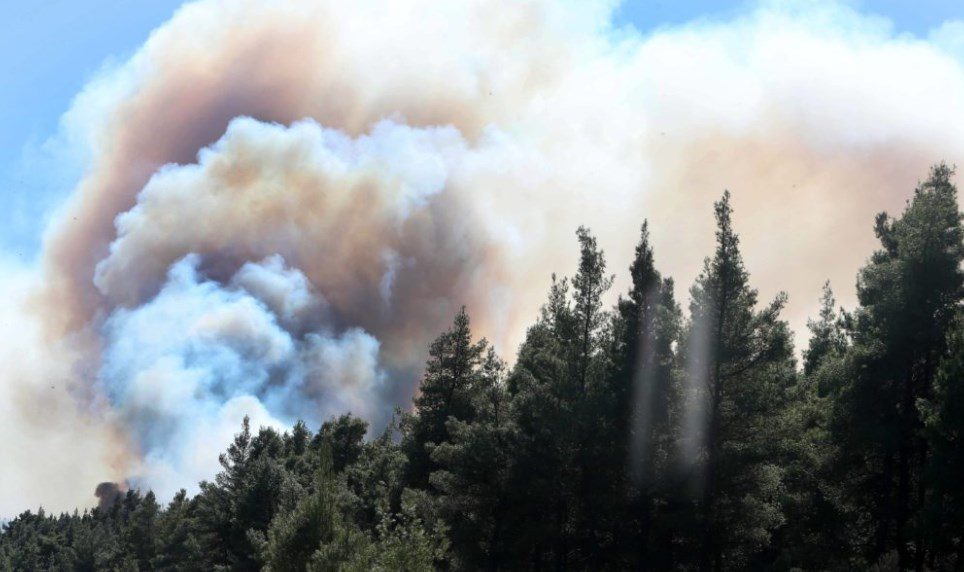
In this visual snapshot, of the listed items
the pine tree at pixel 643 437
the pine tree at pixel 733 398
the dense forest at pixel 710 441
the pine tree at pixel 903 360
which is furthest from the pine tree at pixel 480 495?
the pine tree at pixel 903 360

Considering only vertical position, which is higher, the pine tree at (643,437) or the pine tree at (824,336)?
the pine tree at (824,336)

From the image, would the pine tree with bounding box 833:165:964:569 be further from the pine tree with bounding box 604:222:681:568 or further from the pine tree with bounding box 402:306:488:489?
the pine tree with bounding box 402:306:488:489

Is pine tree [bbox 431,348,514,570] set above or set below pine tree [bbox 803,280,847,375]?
below

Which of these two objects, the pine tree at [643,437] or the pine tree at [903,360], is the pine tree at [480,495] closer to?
the pine tree at [643,437]

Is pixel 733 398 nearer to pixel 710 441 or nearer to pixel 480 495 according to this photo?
pixel 710 441

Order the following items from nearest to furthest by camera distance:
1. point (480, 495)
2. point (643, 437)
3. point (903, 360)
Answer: point (903, 360) < point (643, 437) < point (480, 495)

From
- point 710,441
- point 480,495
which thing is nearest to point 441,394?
point 480,495

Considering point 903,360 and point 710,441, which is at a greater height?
point 903,360

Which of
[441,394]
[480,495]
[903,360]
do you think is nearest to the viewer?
[903,360]

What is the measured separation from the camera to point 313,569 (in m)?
27.5

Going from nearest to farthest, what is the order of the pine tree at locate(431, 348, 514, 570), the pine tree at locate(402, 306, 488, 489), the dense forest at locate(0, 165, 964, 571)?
the dense forest at locate(0, 165, 964, 571) → the pine tree at locate(431, 348, 514, 570) → the pine tree at locate(402, 306, 488, 489)

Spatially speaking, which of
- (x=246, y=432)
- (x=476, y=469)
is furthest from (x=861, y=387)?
(x=246, y=432)

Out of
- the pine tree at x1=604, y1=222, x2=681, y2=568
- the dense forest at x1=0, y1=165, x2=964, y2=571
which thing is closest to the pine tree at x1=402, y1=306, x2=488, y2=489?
the dense forest at x1=0, y1=165, x2=964, y2=571

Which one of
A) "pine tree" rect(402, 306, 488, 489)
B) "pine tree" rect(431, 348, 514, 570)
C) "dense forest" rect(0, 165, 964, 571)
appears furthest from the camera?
"pine tree" rect(402, 306, 488, 489)
